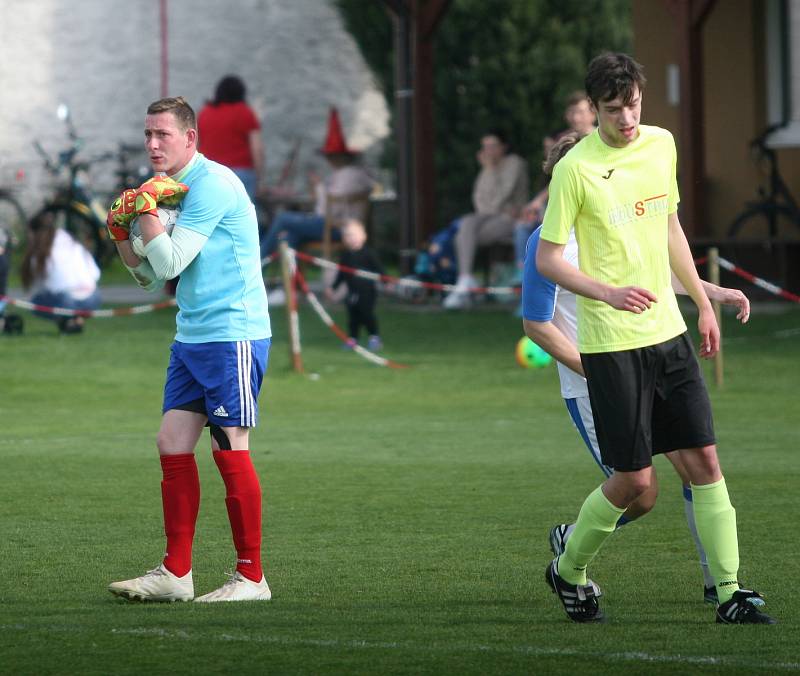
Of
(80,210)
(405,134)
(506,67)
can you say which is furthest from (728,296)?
(506,67)

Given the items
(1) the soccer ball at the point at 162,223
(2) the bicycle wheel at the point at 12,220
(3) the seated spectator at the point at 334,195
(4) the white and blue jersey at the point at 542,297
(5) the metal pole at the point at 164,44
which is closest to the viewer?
(4) the white and blue jersey at the point at 542,297

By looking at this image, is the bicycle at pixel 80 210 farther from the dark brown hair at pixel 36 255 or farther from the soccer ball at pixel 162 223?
the soccer ball at pixel 162 223

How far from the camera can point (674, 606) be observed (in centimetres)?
638

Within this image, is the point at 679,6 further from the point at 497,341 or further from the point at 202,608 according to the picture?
the point at 202,608

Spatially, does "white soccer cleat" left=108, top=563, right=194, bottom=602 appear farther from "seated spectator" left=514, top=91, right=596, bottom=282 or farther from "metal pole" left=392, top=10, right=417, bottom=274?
"metal pole" left=392, top=10, right=417, bottom=274

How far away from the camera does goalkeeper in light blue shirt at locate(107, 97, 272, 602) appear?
6.48 metres

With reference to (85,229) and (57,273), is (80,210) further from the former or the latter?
(57,273)

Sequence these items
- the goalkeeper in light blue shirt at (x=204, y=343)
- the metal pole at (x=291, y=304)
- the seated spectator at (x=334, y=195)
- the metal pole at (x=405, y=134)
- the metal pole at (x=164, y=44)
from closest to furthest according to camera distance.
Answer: the goalkeeper in light blue shirt at (x=204, y=343) < the metal pole at (x=291, y=304) < the metal pole at (x=405, y=134) < the seated spectator at (x=334, y=195) < the metal pole at (x=164, y=44)

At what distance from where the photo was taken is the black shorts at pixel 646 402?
19.1 ft

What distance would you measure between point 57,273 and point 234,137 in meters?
3.30

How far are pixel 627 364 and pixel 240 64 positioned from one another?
2799 cm

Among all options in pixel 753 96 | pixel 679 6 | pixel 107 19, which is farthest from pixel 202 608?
pixel 107 19

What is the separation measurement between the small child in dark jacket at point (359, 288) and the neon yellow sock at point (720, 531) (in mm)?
11123

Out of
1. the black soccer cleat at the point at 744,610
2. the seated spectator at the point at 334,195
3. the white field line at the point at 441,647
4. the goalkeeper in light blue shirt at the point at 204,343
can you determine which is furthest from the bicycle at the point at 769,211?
the white field line at the point at 441,647
